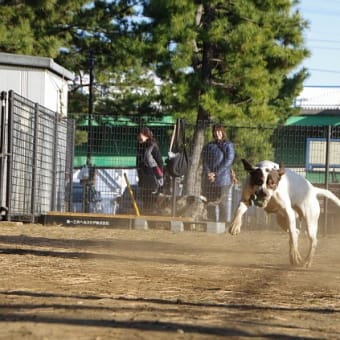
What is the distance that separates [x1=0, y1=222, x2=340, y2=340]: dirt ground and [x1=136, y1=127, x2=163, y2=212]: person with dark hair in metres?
4.44

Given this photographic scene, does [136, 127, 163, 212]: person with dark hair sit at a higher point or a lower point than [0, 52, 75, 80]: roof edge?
lower

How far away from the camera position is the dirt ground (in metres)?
5.24

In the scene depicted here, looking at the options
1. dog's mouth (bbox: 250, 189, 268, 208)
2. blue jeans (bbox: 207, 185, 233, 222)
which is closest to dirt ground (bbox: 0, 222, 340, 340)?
dog's mouth (bbox: 250, 189, 268, 208)

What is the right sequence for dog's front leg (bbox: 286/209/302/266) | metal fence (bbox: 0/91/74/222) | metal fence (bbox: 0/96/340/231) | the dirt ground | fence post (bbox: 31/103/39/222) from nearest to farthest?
the dirt ground
dog's front leg (bbox: 286/209/302/266)
metal fence (bbox: 0/91/74/222)
fence post (bbox: 31/103/39/222)
metal fence (bbox: 0/96/340/231)

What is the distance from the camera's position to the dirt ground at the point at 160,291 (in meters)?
5.24

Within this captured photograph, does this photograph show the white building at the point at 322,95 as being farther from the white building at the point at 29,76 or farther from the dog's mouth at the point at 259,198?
the dog's mouth at the point at 259,198

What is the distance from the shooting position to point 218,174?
16.3 metres

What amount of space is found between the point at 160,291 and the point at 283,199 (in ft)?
9.73

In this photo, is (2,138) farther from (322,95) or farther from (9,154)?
(322,95)

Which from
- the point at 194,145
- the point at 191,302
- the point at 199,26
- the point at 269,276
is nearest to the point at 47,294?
the point at 191,302

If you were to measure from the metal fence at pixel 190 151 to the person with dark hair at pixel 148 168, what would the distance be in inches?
8.3

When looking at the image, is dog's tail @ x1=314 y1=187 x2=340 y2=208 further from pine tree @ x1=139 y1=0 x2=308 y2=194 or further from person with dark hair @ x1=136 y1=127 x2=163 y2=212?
pine tree @ x1=139 y1=0 x2=308 y2=194

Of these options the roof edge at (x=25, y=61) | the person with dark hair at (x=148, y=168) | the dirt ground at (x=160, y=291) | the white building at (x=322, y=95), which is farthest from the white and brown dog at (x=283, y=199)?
the white building at (x=322, y=95)

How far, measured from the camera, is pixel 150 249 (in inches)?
449
